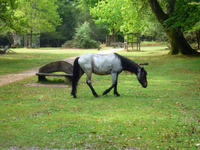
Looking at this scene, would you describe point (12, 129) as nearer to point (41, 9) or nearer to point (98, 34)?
point (41, 9)

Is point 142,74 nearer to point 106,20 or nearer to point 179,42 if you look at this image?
point 179,42

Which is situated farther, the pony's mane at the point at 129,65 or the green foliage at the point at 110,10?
the green foliage at the point at 110,10

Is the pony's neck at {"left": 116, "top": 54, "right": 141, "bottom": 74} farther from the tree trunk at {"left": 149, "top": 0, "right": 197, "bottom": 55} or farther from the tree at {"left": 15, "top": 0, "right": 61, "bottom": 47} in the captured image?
the tree at {"left": 15, "top": 0, "right": 61, "bottom": 47}

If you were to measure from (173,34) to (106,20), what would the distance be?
39.2ft

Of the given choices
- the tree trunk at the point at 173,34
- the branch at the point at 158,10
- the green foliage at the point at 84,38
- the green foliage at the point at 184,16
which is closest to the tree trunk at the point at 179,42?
the tree trunk at the point at 173,34

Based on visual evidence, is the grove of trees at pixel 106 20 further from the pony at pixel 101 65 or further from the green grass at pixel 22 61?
the pony at pixel 101 65

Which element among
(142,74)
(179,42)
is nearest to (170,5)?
(179,42)

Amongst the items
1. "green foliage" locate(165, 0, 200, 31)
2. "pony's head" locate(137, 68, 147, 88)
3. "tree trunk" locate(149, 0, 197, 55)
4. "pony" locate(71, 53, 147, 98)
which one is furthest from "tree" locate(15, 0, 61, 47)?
"pony's head" locate(137, 68, 147, 88)

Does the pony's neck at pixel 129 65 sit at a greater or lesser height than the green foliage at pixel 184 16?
lesser

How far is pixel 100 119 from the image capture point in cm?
820

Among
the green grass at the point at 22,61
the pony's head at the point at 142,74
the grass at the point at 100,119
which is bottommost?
the grass at the point at 100,119

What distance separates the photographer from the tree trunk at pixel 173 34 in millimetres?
29438

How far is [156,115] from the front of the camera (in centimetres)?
865

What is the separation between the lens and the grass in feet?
21.2
